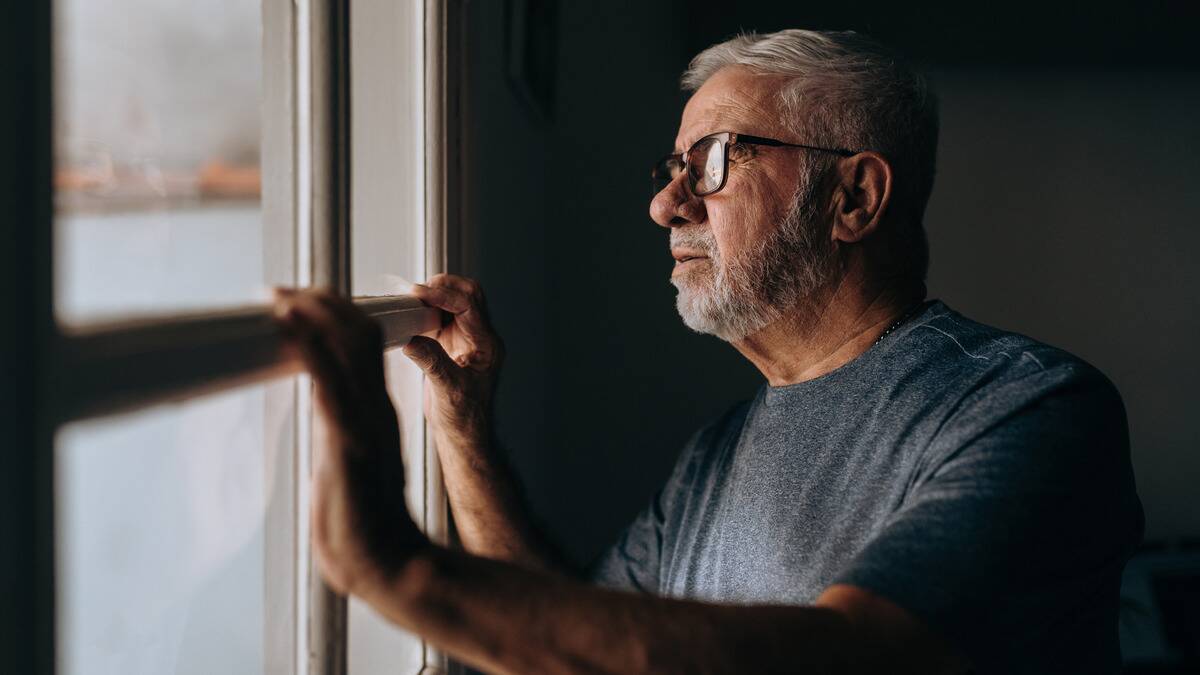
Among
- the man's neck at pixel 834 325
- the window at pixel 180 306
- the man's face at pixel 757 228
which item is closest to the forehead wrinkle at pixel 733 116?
the man's face at pixel 757 228

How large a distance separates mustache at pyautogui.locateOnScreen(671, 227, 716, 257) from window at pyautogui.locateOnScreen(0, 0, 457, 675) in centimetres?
47

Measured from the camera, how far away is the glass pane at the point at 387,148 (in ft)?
3.38

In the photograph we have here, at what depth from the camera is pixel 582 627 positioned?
1.97 ft

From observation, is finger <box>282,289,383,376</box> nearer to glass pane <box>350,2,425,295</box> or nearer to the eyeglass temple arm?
glass pane <box>350,2,425,295</box>

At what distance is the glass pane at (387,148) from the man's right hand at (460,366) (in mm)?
74

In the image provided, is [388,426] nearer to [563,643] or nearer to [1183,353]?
[563,643]

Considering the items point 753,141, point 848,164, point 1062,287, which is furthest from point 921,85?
point 1062,287

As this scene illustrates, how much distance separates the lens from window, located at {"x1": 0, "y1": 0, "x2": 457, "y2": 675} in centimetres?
39

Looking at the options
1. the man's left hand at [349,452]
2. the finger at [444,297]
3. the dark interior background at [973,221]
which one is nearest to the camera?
the man's left hand at [349,452]

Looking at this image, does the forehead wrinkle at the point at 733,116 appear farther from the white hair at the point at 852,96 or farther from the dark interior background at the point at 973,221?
the dark interior background at the point at 973,221

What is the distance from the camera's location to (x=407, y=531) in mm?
590

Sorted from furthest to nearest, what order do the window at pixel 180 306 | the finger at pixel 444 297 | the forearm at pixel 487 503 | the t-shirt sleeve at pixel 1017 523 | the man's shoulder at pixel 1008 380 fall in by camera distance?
the forearm at pixel 487 503 → the finger at pixel 444 297 → the man's shoulder at pixel 1008 380 → the t-shirt sleeve at pixel 1017 523 → the window at pixel 180 306

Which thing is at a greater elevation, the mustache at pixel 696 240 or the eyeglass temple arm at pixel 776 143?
the eyeglass temple arm at pixel 776 143

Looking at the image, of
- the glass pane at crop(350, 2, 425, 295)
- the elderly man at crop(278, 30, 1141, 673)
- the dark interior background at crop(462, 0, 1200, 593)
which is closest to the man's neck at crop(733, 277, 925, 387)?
the elderly man at crop(278, 30, 1141, 673)
